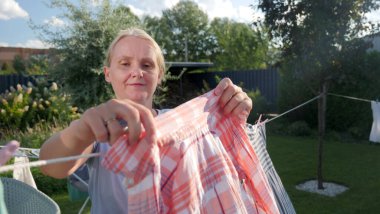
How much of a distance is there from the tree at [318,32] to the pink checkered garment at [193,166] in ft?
13.3

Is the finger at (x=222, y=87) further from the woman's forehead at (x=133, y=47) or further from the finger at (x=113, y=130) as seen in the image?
the finger at (x=113, y=130)

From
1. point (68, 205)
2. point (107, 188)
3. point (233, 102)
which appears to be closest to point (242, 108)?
point (233, 102)

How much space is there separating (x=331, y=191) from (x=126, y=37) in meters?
4.84

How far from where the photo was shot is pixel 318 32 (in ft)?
18.1

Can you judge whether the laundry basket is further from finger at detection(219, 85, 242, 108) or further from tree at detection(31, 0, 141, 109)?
tree at detection(31, 0, 141, 109)

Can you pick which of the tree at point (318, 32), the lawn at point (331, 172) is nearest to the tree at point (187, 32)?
the lawn at point (331, 172)

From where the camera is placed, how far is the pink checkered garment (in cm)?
95

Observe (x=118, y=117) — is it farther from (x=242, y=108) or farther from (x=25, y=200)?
(x=242, y=108)

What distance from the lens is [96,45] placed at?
745 centimetres

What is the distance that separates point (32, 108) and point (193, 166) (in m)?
7.14

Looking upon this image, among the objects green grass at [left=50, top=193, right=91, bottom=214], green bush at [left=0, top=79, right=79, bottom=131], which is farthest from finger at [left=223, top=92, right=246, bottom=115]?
green bush at [left=0, top=79, right=79, bottom=131]

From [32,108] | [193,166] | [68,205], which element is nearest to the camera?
[193,166]

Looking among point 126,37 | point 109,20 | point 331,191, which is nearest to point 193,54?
point 109,20

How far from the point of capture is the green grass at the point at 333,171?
4.90m
